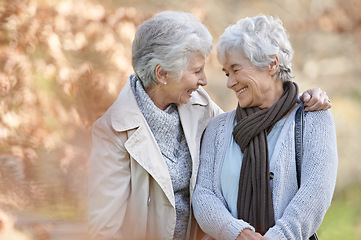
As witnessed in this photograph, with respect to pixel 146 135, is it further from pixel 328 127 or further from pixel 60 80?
pixel 60 80

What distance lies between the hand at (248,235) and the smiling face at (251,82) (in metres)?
0.51

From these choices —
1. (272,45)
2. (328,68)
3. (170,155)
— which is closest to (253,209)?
(170,155)

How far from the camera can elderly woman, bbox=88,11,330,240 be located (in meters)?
1.72

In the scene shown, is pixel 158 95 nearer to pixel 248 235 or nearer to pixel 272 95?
pixel 272 95

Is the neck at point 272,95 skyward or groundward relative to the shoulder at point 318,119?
skyward

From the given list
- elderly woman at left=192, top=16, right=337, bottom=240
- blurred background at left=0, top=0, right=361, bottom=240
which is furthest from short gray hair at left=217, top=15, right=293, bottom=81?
blurred background at left=0, top=0, right=361, bottom=240

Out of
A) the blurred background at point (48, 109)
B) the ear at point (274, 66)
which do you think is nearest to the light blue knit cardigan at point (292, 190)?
the ear at point (274, 66)

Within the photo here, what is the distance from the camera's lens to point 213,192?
1.74m

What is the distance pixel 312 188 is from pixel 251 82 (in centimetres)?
49

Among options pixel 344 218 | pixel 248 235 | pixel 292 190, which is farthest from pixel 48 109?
pixel 344 218

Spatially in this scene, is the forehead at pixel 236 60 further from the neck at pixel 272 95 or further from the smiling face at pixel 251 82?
the neck at pixel 272 95

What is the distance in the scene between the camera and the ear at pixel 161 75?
5.92 feet

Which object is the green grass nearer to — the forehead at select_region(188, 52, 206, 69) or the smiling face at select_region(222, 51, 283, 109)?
the smiling face at select_region(222, 51, 283, 109)

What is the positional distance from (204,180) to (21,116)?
1368 mm
